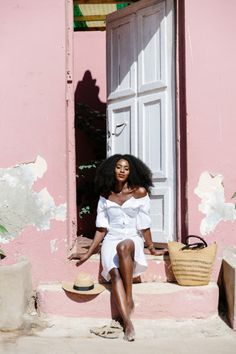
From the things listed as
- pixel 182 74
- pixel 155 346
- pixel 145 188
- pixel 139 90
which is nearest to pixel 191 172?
pixel 145 188

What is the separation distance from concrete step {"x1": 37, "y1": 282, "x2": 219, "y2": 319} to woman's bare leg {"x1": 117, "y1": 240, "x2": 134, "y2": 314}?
6.2 inches

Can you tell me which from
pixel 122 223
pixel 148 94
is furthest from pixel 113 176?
pixel 148 94

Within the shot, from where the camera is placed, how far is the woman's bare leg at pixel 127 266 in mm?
3627

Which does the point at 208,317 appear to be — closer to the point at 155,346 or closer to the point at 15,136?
the point at 155,346

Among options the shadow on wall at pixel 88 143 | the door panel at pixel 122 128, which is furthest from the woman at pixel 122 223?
the shadow on wall at pixel 88 143

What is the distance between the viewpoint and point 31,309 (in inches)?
154

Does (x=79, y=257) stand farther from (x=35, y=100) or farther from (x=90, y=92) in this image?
(x=90, y=92)

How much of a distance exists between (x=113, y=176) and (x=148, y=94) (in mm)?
1247

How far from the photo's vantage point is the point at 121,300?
3.56 m

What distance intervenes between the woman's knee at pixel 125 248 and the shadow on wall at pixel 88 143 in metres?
2.21

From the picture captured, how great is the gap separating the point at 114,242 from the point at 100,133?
2.86 meters

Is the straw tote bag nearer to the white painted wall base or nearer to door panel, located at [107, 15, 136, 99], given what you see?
the white painted wall base

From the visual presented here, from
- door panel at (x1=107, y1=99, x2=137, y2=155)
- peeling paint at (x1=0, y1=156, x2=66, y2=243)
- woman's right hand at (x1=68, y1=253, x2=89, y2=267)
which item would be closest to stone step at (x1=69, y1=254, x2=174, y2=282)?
woman's right hand at (x1=68, y1=253, x2=89, y2=267)

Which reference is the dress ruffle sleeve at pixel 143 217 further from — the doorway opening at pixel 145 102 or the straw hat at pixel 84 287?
the straw hat at pixel 84 287
